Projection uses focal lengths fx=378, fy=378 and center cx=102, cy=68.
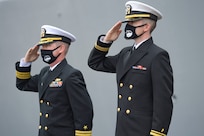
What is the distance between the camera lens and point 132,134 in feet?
7.07

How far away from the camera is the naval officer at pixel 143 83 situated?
205 cm

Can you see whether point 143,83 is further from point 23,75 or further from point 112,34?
point 23,75

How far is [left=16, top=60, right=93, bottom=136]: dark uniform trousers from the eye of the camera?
8.27 ft

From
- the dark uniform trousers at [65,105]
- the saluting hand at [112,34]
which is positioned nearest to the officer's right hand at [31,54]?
the dark uniform trousers at [65,105]

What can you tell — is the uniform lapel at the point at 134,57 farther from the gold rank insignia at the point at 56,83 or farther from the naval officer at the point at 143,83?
the gold rank insignia at the point at 56,83

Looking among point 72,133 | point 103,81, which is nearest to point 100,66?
point 72,133

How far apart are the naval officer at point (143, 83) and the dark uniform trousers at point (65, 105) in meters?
0.37

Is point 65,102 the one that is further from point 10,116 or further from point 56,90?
point 10,116

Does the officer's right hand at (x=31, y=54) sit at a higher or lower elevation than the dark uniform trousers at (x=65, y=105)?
higher

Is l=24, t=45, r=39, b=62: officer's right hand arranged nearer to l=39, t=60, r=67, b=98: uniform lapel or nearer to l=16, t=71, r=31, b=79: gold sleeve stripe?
l=16, t=71, r=31, b=79: gold sleeve stripe

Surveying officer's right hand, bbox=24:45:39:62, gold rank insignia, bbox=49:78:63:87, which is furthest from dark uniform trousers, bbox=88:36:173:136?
officer's right hand, bbox=24:45:39:62

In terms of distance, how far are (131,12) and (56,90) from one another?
755 mm

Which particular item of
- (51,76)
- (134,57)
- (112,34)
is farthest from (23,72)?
(134,57)

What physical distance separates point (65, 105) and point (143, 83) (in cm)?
67
